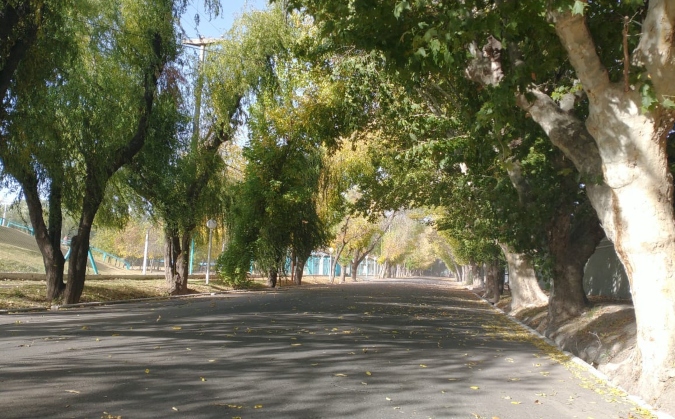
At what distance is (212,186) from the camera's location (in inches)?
982

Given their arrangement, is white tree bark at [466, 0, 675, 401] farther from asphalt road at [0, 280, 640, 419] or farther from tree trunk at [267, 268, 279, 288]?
tree trunk at [267, 268, 279, 288]

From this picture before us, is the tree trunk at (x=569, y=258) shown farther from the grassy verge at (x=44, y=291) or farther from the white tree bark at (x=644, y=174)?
the grassy verge at (x=44, y=291)

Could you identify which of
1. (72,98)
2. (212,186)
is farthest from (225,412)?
(212,186)

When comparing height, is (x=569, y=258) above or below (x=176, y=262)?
above

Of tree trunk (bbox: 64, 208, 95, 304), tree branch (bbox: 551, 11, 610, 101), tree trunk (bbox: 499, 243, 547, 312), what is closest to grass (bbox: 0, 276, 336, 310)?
tree trunk (bbox: 64, 208, 95, 304)

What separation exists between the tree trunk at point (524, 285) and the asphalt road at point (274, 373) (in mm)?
8249

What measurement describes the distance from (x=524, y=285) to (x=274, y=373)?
15423 mm

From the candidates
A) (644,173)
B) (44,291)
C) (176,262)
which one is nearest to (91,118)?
(44,291)

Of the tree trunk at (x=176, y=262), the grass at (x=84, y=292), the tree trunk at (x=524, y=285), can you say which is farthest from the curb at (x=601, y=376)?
the tree trunk at (x=176, y=262)

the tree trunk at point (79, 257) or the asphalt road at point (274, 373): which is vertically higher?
the tree trunk at point (79, 257)

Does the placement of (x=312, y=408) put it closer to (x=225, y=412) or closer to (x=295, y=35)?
(x=225, y=412)

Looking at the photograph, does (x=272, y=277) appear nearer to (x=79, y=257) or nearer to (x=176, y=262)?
(x=176, y=262)

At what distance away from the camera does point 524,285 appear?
2144 centimetres

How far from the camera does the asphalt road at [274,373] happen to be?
5.98 meters
